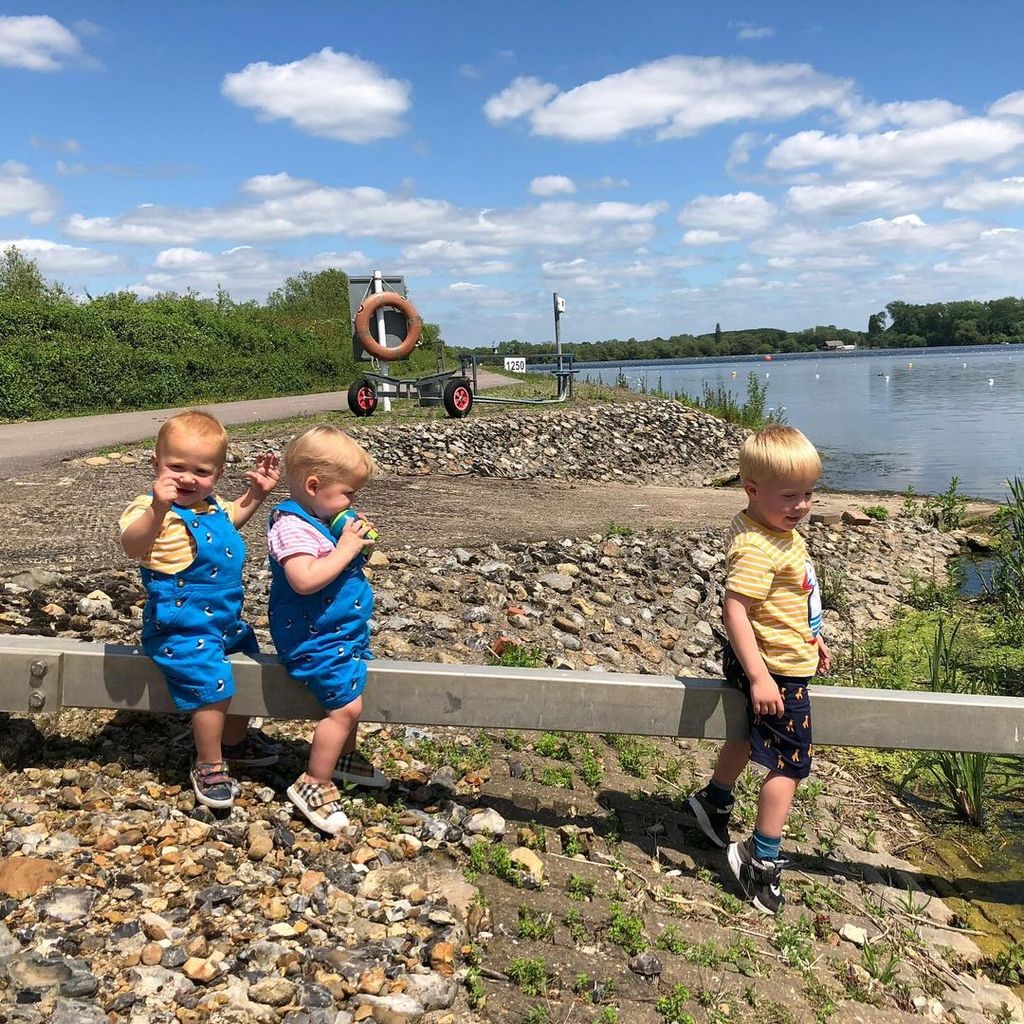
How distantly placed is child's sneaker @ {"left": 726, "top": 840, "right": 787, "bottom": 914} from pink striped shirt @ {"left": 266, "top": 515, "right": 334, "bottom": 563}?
1876mm

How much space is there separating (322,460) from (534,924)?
5.39ft

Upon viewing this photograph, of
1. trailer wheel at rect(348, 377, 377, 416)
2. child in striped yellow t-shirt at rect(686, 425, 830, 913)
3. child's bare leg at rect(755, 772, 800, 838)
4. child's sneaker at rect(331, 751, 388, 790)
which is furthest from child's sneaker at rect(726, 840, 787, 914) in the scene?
trailer wheel at rect(348, 377, 377, 416)

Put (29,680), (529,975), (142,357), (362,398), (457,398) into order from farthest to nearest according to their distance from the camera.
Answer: (142,357)
(457,398)
(362,398)
(29,680)
(529,975)

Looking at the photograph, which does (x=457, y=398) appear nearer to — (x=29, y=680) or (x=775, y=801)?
(x=29, y=680)

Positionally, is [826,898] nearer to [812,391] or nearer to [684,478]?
[684,478]

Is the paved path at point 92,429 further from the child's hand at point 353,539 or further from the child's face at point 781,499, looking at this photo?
the child's face at point 781,499

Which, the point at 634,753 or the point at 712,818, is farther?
the point at 634,753

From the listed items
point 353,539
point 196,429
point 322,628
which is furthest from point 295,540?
point 196,429

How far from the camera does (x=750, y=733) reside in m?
3.15

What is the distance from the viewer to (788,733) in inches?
119

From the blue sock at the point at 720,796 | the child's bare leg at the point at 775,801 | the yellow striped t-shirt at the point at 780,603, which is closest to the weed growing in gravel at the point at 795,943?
the child's bare leg at the point at 775,801

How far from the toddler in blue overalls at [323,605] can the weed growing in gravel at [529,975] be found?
31.9 inches

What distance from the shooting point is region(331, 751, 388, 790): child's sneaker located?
129 inches

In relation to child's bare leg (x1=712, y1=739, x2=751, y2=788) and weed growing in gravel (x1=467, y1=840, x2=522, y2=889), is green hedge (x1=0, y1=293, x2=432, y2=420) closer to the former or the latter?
weed growing in gravel (x1=467, y1=840, x2=522, y2=889)
